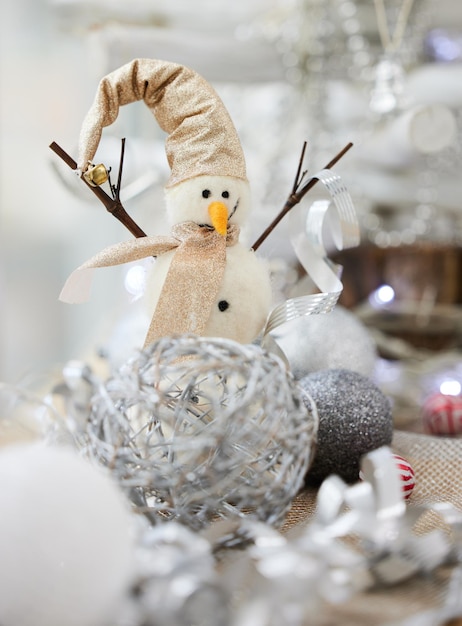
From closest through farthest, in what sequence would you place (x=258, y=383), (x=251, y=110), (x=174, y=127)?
(x=258, y=383) → (x=174, y=127) → (x=251, y=110)

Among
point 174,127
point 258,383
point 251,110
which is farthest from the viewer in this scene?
point 251,110

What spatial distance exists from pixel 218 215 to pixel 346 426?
166 mm

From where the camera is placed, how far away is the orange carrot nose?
0.44 meters

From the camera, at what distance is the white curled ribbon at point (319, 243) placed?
0.48 metres

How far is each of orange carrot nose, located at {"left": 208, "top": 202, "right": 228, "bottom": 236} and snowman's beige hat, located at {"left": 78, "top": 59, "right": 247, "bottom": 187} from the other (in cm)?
2

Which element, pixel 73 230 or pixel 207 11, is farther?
pixel 73 230

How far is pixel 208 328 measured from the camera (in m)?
0.45

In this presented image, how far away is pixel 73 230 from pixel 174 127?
1.24 metres

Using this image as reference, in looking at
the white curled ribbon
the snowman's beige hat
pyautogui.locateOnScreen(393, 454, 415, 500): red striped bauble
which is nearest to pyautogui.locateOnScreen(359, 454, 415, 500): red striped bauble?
pyautogui.locateOnScreen(393, 454, 415, 500): red striped bauble

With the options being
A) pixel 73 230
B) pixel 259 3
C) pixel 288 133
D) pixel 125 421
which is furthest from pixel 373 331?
pixel 73 230

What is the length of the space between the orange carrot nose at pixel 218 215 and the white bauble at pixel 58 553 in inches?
8.0

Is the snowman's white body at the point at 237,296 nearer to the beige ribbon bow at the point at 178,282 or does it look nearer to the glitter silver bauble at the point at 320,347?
the beige ribbon bow at the point at 178,282

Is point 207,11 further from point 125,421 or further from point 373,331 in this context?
point 125,421

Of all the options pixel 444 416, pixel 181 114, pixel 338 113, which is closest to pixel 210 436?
pixel 181 114
